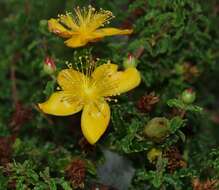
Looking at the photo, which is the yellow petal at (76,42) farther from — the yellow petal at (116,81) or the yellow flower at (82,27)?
the yellow petal at (116,81)

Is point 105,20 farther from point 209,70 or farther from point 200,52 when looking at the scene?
point 209,70

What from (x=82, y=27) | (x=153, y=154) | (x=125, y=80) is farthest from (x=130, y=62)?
(x=153, y=154)

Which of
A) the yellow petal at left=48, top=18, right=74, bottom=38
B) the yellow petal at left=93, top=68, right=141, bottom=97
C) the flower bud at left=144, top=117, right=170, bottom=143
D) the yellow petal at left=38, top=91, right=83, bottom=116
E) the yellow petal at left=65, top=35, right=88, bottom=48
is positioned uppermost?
the yellow petal at left=48, top=18, right=74, bottom=38

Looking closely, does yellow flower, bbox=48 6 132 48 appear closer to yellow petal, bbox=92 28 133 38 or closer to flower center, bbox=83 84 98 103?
yellow petal, bbox=92 28 133 38

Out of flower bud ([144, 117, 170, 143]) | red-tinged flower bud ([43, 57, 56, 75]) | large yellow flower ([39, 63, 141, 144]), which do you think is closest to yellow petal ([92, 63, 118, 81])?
large yellow flower ([39, 63, 141, 144])

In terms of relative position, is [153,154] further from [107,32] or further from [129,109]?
[107,32]

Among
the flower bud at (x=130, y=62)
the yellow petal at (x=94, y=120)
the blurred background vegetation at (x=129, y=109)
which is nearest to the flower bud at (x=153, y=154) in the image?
the blurred background vegetation at (x=129, y=109)
